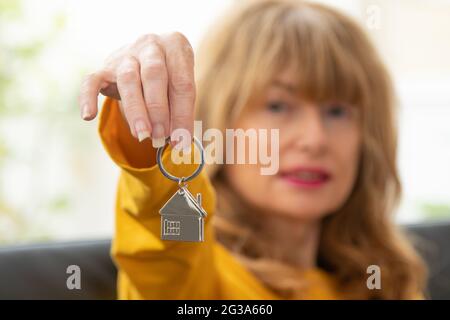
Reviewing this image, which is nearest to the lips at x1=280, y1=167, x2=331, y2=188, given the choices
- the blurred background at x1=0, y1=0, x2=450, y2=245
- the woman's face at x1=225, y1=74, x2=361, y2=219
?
the woman's face at x1=225, y1=74, x2=361, y2=219

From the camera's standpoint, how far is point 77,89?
0.52m

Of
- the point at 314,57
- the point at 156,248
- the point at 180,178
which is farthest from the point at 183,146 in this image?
the point at 314,57

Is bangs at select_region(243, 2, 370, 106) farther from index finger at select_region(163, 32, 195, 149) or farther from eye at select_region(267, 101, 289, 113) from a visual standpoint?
index finger at select_region(163, 32, 195, 149)

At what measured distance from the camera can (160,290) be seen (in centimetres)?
55

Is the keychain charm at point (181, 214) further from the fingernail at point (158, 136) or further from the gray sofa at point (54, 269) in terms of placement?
the gray sofa at point (54, 269)

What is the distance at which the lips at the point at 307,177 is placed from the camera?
578 millimetres

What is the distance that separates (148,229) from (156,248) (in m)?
0.04

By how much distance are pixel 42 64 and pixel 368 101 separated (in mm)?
625

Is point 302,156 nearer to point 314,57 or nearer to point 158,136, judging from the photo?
point 314,57

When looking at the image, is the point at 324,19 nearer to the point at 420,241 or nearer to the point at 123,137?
the point at 123,137

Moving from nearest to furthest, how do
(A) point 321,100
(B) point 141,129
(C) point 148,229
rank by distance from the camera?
(B) point 141,129 < (C) point 148,229 < (A) point 321,100

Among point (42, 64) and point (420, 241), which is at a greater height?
point (42, 64)

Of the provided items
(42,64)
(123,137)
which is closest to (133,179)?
(123,137)

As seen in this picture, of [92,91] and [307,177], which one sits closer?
[92,91]
